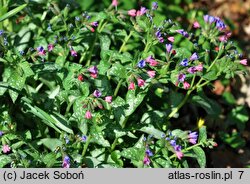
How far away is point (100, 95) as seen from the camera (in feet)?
9.81

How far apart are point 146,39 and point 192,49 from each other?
47 centimetres

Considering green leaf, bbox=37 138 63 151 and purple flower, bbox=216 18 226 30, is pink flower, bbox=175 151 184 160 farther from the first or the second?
purple flower, bbox=216 18 226 30

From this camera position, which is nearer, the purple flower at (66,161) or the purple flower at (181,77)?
the purple flower at (66,161)

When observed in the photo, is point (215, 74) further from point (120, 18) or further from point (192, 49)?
point (120, 18)

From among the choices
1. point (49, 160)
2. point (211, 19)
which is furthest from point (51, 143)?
point (211, 19)

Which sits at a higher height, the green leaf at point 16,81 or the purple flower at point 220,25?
the purple flower at point 220,25

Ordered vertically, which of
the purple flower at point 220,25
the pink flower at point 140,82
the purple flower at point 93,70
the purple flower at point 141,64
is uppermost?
the purple flower at point 220,25

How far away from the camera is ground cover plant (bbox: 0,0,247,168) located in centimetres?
312

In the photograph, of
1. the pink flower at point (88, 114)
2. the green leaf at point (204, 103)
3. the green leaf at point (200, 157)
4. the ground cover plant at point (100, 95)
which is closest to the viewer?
the pink flower at point (88, 114)

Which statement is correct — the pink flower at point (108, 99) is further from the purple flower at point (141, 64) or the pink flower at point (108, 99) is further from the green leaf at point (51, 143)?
the green leaf at point (51, 143)

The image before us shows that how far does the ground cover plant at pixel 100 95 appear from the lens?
312 cm

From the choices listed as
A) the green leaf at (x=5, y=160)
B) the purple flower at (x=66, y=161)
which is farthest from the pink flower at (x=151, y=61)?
the green leaf at (x=5, y=160)

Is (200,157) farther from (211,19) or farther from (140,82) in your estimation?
(211,19)
